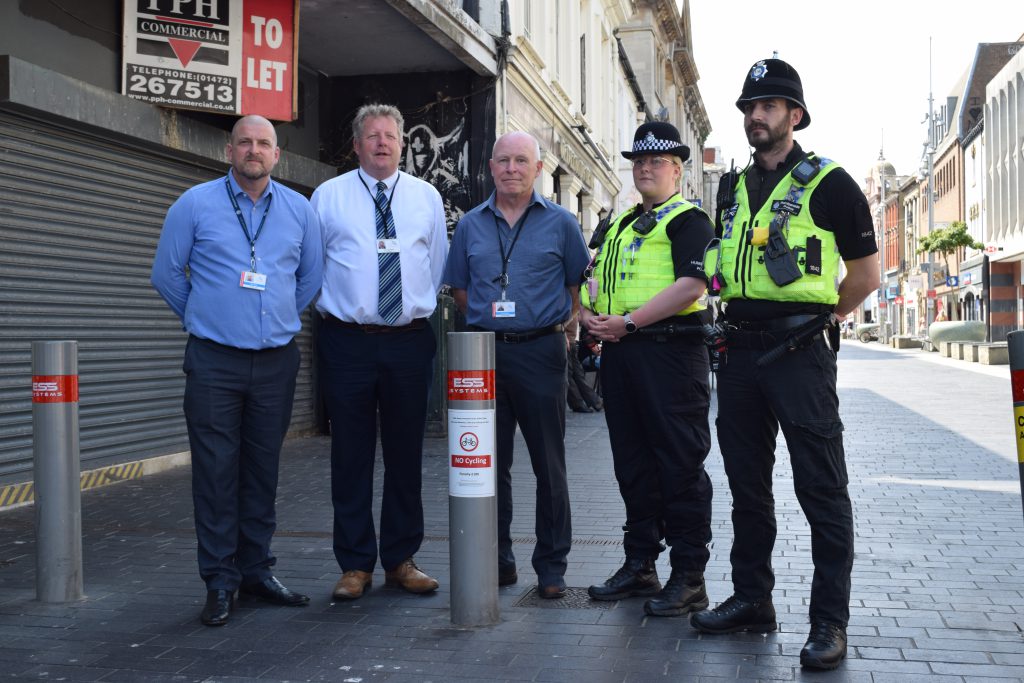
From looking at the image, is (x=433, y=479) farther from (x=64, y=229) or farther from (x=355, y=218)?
(x=355, y=218)

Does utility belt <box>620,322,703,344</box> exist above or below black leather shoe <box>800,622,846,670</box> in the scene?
above

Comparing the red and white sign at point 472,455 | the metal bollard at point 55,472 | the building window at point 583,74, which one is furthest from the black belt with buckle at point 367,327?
the building window at point 583,74

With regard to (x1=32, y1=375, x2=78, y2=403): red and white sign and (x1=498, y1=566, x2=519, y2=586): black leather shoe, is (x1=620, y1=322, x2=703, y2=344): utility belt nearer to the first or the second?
(x1=498, y1=566, x2=519, y2=586): black leather shoe

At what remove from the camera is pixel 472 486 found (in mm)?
4953

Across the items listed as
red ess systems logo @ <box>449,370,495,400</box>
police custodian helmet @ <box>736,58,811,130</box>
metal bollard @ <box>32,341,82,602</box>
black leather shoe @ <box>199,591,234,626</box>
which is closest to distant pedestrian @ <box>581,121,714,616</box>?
red ess systems logo @ <box>449,370,495,400</box>

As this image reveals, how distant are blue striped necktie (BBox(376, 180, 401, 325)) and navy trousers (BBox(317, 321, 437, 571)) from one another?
0.13 m

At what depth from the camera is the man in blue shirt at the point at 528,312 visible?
5445 millimetres

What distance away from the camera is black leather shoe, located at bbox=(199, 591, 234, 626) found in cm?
497

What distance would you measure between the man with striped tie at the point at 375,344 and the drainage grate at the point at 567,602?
457 millimetres

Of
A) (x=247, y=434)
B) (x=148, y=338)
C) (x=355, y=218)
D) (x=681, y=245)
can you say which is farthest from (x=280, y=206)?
(x=148, y=338)

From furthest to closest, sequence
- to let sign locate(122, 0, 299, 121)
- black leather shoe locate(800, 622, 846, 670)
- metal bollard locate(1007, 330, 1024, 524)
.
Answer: to let sign locate(122, 0, 299, 121) < black leather shoe locate(800, 622, 846, 670) < metal bollard locate(1007, 330, 1024, 524)

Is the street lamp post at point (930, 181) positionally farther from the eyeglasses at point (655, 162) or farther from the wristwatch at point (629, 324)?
the wristwatch at point (629, 324)

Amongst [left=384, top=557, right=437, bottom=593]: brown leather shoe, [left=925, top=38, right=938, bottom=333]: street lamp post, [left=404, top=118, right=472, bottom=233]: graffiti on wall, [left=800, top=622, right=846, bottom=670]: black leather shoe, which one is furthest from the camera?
[left=925, top=38, right=938, bottom=333]: street lamp post

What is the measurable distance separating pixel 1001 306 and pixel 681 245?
195ft
